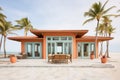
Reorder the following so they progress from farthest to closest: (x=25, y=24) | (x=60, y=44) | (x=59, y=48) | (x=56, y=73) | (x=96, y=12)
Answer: (x=25, y=24)
(x=96, y=12)
(x=59, y=48)
(x=60, y=44)
(x=56, y=73)

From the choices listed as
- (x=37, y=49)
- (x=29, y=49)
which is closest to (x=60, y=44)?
(x=37, y=49)

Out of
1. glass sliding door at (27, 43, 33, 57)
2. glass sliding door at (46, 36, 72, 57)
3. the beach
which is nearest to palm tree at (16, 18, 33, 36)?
glass sliding door at (27, 43, 33, 57)

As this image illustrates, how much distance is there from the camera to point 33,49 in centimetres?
2767

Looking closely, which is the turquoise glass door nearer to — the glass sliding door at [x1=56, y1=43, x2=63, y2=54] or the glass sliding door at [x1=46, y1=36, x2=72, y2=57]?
the glass sliding door at [x1=46, y1=36, x2=72, y2=57]

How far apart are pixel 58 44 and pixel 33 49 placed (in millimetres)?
4009

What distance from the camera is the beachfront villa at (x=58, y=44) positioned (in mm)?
25922

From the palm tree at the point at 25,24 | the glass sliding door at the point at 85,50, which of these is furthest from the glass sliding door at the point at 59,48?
the palm tree at the point at 25,24

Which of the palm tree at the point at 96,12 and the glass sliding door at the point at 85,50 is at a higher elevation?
the palm tree at the point at 96,12

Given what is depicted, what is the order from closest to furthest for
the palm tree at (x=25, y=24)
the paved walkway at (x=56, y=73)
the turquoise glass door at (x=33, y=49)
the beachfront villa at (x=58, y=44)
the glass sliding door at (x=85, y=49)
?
the paved walkway at (x=56, y=73) < the beachfront villa at (x=58, y=44) < the turquoise glass door at (x=33, y=49) < the glass sliding door at (x=85, y=49) < the palm tree at (x=25, y=24)

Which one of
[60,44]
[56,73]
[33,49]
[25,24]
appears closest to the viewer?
[56,73]

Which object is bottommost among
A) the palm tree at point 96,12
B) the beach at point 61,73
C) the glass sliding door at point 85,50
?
the beach at point 61,73

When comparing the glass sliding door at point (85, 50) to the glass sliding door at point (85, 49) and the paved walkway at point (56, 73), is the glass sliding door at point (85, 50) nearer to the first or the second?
the glass sliding door at point (85, 49)

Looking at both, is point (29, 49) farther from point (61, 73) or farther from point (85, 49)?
point (61, 73)

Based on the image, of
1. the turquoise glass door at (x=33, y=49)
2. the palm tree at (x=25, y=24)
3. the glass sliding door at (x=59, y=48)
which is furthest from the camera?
the palm tree at (x=25, y=24)
